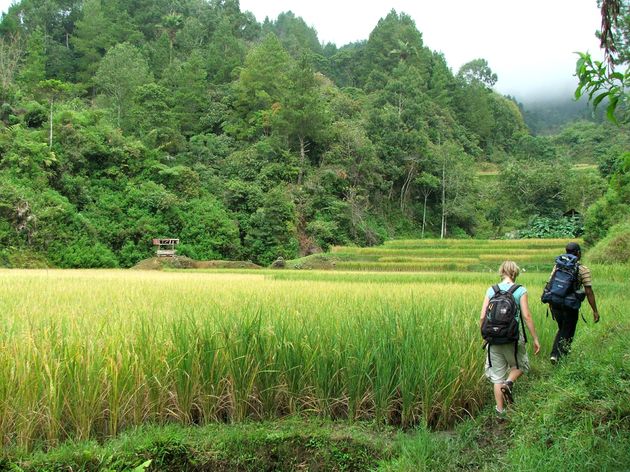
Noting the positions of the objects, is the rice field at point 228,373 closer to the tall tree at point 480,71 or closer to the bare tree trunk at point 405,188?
the bare tree trunk at point 405,188

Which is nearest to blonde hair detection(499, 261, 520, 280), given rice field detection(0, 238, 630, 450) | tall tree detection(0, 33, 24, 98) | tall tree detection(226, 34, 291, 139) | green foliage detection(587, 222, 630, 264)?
rice field detection(0, 238, 630, 450)

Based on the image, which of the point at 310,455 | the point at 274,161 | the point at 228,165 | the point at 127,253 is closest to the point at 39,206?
the point at 127,253

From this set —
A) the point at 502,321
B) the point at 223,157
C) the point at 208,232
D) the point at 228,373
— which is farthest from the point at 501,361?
the point at 223,157

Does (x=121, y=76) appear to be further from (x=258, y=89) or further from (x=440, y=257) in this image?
(x=440, y=257)

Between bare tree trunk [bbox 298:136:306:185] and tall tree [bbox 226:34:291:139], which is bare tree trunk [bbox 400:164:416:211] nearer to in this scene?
bare tree trunk [bbox 298:136:306:185]

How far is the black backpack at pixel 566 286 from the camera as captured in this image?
5332 mm

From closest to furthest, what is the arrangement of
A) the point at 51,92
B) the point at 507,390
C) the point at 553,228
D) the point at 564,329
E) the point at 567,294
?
the point at 507,390 → the point at 567,294 → the point at 564,329 → the point at 51,92 → the point at 553,228

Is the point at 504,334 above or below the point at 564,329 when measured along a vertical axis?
above

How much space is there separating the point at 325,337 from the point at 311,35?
73.9 m

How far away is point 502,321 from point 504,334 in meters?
0.11

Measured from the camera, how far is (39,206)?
22266 mm

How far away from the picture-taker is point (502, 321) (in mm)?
4094

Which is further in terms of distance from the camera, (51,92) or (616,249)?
(51,92)

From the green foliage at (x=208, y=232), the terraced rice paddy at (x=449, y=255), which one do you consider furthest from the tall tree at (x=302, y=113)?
the terraced rice paddy at (x=449, y=255)
